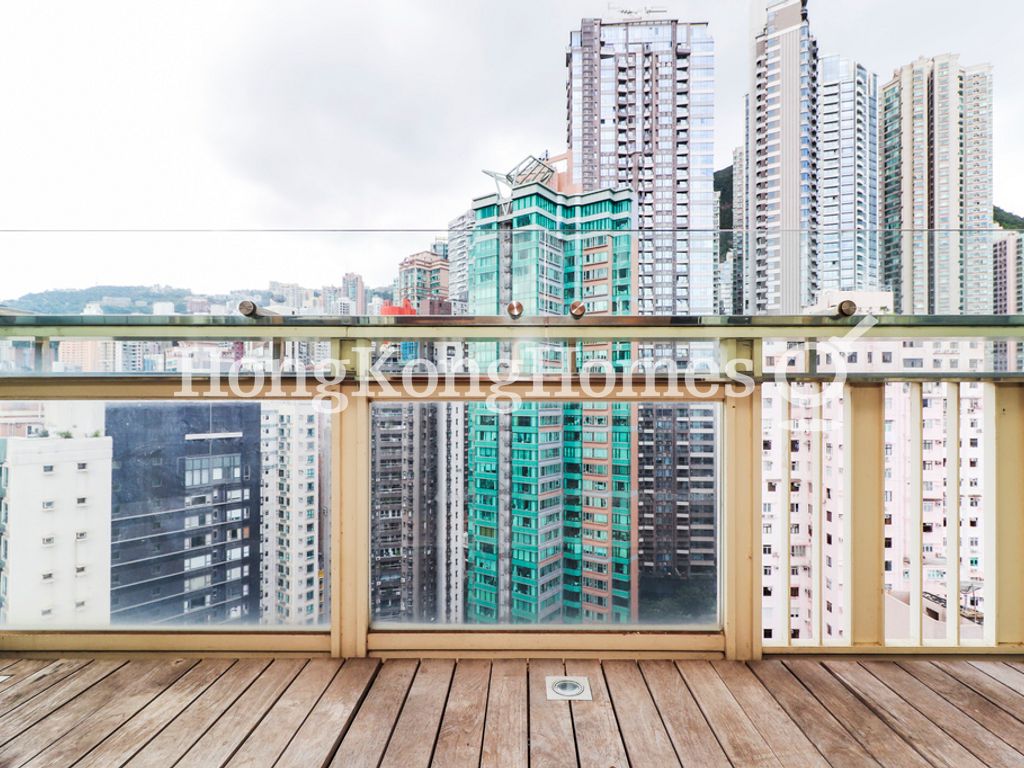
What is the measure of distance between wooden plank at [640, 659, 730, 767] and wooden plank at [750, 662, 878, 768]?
28 centimetres

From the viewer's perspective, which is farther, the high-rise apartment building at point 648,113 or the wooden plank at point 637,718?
the high-rise apartment building at point 648,113

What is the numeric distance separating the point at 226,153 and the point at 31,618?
3473 mm

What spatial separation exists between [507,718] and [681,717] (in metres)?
0.52

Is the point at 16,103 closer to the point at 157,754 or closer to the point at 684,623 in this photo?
the point at 157,754

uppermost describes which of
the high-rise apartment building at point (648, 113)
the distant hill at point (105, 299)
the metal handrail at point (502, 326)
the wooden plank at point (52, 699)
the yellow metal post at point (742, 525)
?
the high-rise apartment building at point (648, 113)

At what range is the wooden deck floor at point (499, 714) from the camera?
1203 millimetres

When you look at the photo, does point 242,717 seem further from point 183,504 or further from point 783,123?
point 783,123

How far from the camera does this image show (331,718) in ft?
4.44

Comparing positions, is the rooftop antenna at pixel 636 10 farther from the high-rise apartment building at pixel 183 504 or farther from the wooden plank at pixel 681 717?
the wooden plank at pixel 681 717

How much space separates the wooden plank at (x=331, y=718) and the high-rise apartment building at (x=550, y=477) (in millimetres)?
423

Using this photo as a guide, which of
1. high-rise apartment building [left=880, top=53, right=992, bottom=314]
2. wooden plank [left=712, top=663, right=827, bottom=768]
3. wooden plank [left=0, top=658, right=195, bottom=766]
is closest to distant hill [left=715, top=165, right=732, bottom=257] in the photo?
high-rise apartment building [left=880, top=53, right=992, bottom=314]

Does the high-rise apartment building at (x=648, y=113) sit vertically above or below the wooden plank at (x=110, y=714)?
above

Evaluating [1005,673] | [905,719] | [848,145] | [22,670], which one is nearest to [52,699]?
[22,670]

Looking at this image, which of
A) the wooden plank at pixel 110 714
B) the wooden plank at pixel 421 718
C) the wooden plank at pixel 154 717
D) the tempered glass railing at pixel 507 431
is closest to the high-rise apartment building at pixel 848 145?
the tempered glass railing at pixel 507 431
